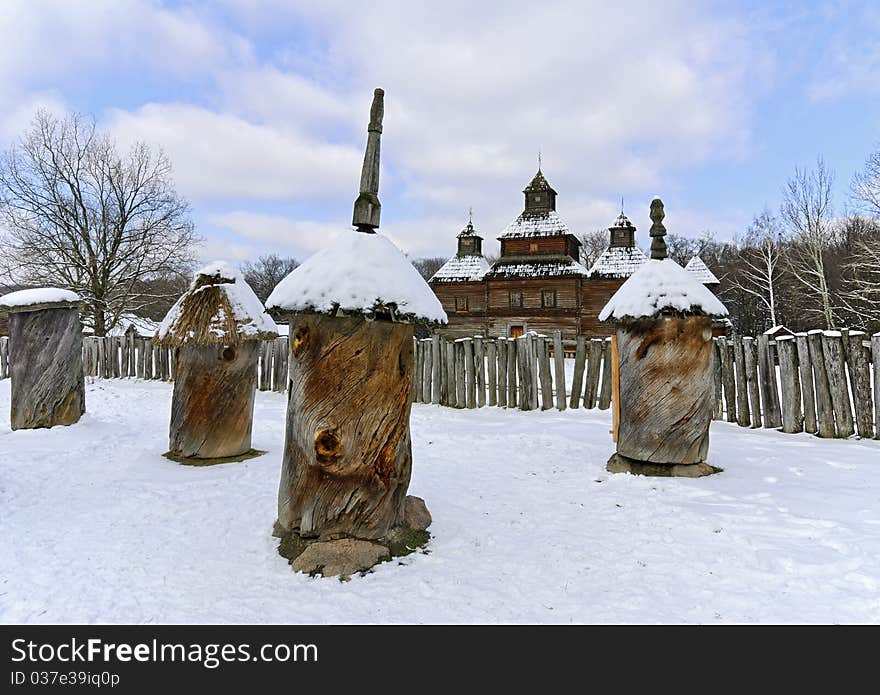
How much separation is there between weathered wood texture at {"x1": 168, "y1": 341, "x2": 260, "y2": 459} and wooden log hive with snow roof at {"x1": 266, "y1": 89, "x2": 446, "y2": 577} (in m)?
2.64

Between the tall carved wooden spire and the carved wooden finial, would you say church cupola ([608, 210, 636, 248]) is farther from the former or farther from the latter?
the tall carved wooden spire

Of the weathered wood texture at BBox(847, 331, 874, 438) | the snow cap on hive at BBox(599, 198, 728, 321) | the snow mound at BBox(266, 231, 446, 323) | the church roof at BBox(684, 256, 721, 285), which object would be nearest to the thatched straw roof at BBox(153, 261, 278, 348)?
the snow mound at BBox(266, 231, 446, 323)

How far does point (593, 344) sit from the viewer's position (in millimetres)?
8734

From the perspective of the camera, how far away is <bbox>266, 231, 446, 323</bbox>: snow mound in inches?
123

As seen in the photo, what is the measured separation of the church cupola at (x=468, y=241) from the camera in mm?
34062

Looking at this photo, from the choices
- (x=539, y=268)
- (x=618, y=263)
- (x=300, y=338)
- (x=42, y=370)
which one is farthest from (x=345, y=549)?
(x=618, y=263)

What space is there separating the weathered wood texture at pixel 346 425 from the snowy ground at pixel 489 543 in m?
0.36

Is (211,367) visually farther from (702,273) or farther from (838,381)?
(702,273)

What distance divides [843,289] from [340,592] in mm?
38140

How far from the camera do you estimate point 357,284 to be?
3.17 m

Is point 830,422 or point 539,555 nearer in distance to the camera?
point 539,555

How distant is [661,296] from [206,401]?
15.9 ft
